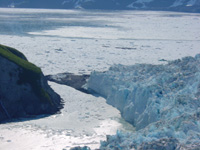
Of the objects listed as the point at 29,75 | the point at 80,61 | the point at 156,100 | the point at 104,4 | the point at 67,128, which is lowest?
the point at 67,128

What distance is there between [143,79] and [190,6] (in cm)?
5733

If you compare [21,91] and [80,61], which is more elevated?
[21,91]

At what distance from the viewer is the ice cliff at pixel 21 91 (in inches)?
322

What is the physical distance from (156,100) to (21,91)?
329cm

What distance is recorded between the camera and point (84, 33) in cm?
2508

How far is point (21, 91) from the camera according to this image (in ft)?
27.7

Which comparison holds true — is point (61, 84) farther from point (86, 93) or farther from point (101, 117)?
point (101, 117)

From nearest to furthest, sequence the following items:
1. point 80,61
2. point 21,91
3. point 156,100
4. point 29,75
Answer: point 156,100
point 21,91
point 29,75
point 80,61

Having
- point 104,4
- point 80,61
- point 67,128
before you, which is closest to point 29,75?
point 67,128

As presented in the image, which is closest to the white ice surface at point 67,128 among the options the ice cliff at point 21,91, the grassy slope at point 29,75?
the ice cliff at point 21,91

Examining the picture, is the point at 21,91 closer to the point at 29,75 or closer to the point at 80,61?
the point at 29,75

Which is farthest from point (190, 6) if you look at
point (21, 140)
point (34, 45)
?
point (21, 140)

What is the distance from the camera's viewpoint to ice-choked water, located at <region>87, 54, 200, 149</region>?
5422 millimetres

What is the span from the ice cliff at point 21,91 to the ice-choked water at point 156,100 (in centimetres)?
176
